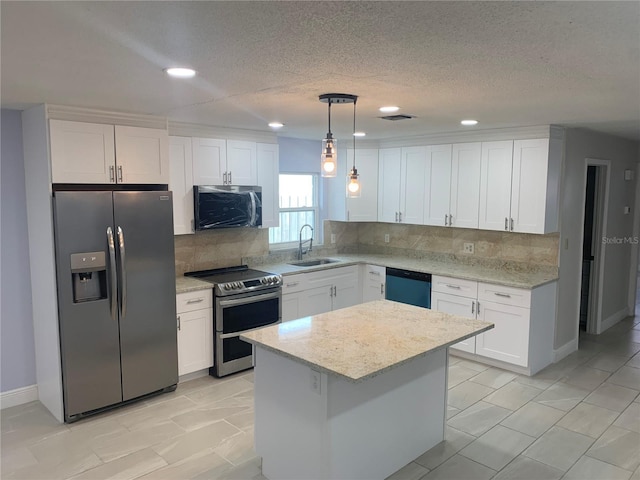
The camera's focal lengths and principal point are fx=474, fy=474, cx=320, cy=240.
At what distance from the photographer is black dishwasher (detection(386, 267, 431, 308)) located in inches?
201

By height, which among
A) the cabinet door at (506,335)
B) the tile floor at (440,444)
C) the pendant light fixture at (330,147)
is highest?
the pendant light fixture at (330,147)

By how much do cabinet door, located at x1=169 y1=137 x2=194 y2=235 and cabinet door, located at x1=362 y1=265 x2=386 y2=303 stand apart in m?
2.24

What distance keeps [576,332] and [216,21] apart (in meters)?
5.06

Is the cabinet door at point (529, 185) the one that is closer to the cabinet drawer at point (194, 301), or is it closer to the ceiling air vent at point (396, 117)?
the ceiling air vent at point (396, 117)

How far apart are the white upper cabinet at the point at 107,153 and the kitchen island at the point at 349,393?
70.1 inches

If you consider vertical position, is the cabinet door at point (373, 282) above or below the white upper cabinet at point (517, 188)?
below

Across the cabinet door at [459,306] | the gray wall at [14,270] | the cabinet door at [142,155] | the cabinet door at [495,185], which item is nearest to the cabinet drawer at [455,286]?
the cabinet door at [459,306]

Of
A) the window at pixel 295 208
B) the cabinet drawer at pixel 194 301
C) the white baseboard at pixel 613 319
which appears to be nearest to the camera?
the cabinet drawer at pixel 194 301

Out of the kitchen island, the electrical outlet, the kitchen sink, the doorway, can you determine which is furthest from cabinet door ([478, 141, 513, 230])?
the electrical outlet

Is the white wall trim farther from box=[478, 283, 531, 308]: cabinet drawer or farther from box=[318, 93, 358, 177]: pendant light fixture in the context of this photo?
box=[318, 93, 358, 177]: pendant light fixture

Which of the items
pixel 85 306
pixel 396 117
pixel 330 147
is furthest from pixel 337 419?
pixel 396 117

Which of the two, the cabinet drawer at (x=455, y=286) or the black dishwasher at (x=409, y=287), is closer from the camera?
the cabinet drawer at (x=455, y=286)

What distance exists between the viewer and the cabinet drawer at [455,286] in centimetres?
475

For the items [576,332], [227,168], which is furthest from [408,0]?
[576,332]
